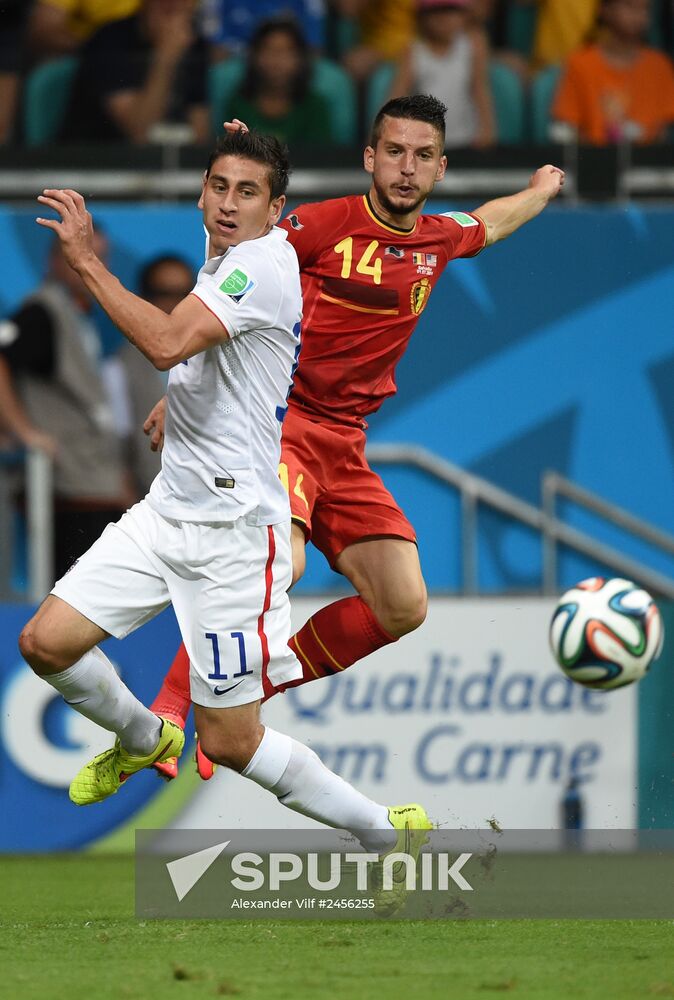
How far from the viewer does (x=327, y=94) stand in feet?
34.9

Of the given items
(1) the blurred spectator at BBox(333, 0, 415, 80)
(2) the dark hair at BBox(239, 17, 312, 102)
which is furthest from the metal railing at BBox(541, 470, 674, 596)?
(1) the blurred spectator at BBox(333, 0, 415, 80)

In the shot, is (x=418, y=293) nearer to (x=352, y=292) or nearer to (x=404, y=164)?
(x=352, y=292)

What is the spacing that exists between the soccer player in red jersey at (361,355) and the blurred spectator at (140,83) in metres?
4.15

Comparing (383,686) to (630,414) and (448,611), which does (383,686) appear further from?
(630,414)

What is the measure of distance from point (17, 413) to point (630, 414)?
355 centimetres

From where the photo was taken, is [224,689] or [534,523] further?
[534,523]

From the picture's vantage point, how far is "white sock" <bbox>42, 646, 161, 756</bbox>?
19.0ft

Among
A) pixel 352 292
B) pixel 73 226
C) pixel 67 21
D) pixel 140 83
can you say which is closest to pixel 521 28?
pixel 140 83

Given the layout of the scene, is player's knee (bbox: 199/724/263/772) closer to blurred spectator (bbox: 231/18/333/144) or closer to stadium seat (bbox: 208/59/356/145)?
blurred spectator (bbox: 231/18/333/144)

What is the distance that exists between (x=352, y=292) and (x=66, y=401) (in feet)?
11.1

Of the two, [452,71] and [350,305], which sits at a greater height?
[452,71]

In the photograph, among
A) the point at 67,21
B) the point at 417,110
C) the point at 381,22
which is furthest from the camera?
the point at 381,22

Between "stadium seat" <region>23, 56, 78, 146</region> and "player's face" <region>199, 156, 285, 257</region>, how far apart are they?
17.1 ft

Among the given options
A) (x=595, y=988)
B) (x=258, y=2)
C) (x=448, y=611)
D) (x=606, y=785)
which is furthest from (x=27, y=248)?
(x=595, y=988)
